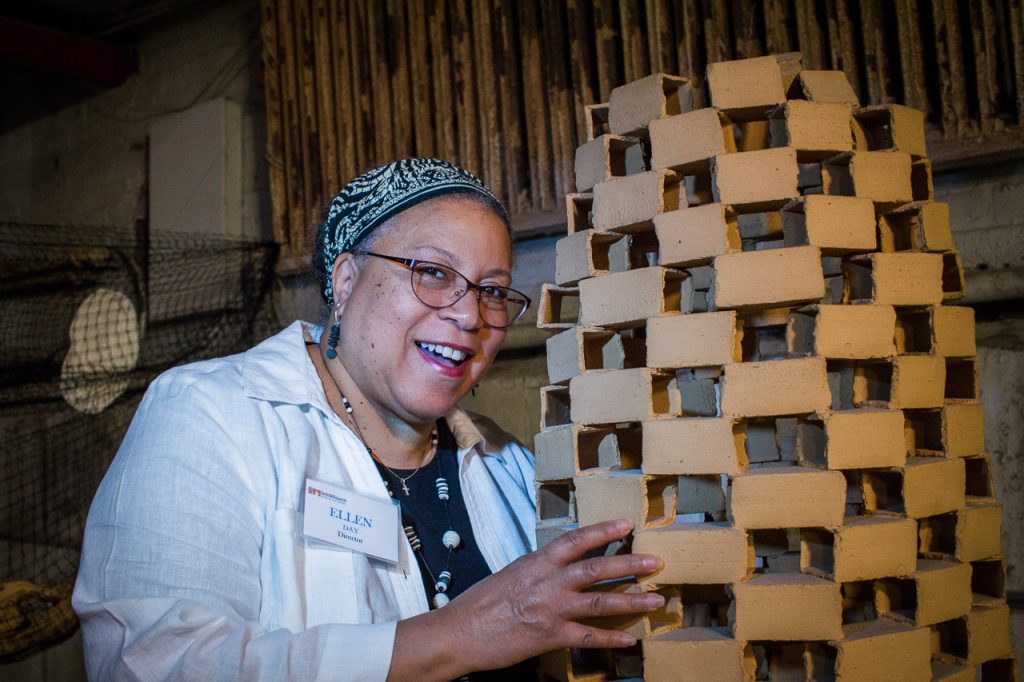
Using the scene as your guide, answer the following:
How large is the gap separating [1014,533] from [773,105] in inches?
64.0

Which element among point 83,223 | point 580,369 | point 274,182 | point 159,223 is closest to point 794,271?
point 580,369

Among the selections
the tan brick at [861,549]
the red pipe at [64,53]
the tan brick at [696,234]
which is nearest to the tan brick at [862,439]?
the tan brick at [861,549]

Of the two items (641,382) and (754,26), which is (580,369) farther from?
(754,26)

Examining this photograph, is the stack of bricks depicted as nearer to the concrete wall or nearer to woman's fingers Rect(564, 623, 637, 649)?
woman's fingers Rect(564, 623, 637, 649)

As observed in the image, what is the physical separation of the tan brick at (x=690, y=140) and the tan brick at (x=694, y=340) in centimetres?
31

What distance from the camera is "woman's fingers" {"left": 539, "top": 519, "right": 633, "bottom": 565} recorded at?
1270 millimetres

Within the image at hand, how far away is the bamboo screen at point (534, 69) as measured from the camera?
2322 millimetres

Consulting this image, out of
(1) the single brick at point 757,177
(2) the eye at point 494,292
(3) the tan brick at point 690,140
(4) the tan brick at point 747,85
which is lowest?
(2) the eye at point 494,292

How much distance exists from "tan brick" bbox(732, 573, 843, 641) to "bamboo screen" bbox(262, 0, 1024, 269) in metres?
1.67

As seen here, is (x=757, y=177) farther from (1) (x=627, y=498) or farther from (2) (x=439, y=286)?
(2) (x=439, y=286)

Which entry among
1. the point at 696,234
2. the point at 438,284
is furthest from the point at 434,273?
the point at 696,234

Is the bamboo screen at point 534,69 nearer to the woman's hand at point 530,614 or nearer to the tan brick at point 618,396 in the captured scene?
the tan brick at point 618,396

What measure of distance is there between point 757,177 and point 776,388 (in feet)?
1.29

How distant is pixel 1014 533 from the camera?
2.16 metres
